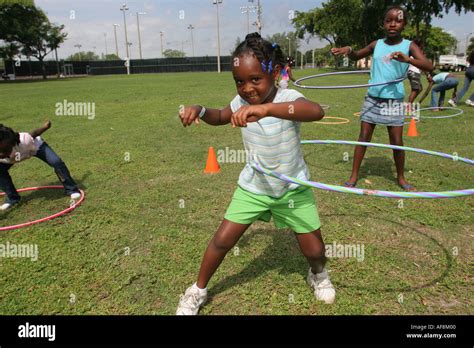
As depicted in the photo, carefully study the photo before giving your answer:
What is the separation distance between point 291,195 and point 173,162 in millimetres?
4771

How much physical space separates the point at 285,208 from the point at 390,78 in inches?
131

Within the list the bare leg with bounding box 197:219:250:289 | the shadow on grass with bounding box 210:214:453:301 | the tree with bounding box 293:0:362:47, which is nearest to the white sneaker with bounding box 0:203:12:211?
the shadow on grass with bounding box 210:214:453:301

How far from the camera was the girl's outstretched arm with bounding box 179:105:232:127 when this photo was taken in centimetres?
257

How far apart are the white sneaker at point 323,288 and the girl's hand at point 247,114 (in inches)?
66.6

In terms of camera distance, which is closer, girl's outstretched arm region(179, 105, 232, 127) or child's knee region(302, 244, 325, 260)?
girl's outstretched arm region(179, 105, 232, 127)

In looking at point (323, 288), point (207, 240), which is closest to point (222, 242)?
point (323, 288)

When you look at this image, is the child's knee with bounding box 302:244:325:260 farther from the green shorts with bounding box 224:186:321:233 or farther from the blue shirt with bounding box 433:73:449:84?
the blue shirt with bounding box 433:73:449:84

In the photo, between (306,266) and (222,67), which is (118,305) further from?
(222,67)

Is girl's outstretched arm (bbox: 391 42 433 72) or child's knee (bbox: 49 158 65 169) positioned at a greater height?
girl's outstretched arm (bbox: 391 42 433 72)

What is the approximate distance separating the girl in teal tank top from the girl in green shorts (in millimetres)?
2774
